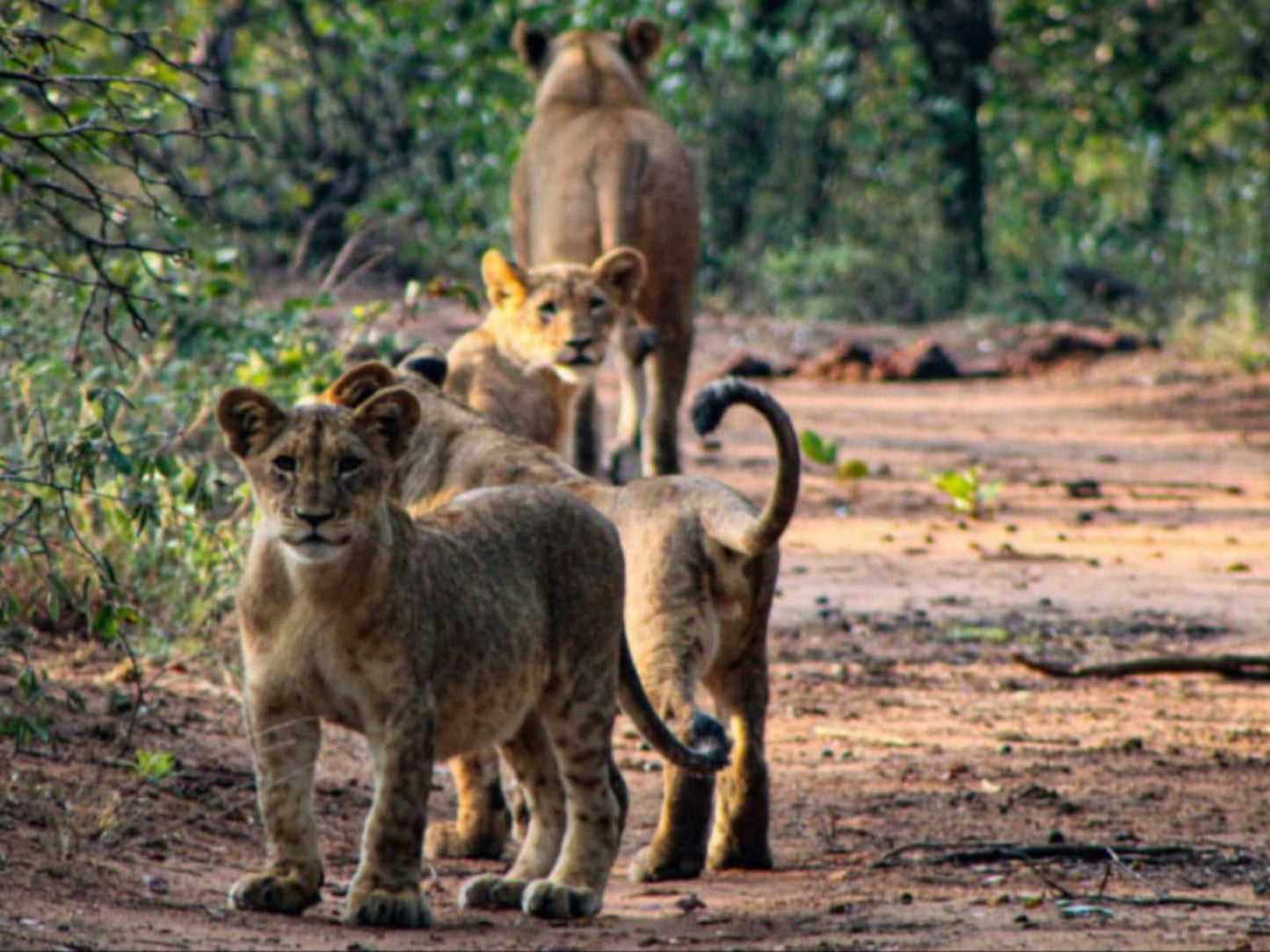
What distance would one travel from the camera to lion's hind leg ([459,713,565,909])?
15.8 ft

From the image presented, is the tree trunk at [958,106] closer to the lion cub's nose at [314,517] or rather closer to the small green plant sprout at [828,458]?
the small green plant sprout at [828,458]

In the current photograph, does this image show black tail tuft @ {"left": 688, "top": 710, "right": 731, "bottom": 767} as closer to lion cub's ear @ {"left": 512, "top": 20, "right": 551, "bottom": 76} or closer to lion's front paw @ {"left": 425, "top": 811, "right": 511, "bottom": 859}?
lion's front paw @ {"left": 425, "top": 811, "right": 511, "bottom": 859}

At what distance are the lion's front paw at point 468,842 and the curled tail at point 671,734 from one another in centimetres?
69

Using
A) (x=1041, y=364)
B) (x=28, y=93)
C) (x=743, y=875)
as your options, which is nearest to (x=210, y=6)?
(x=1041, y=364)

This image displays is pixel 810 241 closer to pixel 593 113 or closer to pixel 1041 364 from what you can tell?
pixel 1041 364

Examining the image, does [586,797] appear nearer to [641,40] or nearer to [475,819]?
[475,819]

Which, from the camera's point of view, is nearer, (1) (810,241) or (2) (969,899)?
(2) (969,899)

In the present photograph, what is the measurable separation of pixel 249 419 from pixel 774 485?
1.16m

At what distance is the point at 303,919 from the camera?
432 centimetres

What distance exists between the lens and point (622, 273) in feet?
25.3

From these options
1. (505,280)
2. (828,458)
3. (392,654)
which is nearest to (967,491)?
(828,458)

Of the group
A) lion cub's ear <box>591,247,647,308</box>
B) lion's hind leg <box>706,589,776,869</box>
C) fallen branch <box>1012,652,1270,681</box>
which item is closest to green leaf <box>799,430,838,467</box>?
lion cub's ear <box>591,247,647,308</box>

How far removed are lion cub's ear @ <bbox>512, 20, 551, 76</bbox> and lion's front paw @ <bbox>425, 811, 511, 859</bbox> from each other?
18.4 ft

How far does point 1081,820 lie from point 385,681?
6.64 ft
